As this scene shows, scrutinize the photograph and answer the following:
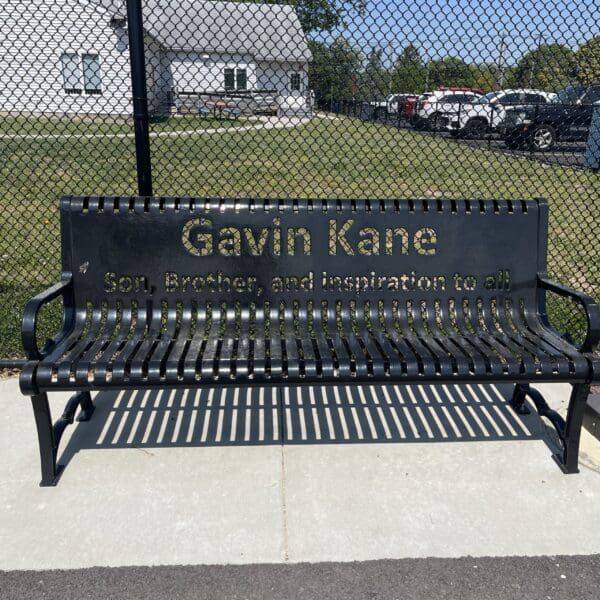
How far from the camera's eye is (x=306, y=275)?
2.93m

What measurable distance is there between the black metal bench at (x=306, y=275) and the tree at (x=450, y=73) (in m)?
2.52

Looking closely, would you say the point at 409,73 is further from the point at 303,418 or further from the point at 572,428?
the point at 572,428

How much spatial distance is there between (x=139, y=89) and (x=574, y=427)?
8.90ft

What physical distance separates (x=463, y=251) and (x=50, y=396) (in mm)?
2406

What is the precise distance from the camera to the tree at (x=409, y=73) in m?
4.49

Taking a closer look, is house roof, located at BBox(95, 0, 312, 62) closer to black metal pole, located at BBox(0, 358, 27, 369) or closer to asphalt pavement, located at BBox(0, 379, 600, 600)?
black metal pole, located at BBox(0, 358, 27, 369)

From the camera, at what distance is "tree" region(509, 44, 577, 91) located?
4535mm

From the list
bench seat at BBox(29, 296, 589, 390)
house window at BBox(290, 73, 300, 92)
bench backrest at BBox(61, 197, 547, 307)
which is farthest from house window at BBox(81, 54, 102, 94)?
bench seat at BBox(29, 296, 589, 390)

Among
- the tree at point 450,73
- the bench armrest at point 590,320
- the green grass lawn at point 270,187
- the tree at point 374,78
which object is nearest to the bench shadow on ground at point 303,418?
the bench armrest at point 590,320

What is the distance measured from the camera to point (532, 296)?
9.86 feet

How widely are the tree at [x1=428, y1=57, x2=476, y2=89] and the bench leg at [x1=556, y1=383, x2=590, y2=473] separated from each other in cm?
319

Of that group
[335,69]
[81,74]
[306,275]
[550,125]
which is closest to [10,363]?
[306,275]

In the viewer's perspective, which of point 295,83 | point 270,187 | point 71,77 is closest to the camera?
point 295,83

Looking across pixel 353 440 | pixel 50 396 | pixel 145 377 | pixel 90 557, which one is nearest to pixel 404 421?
pixel 353 440
